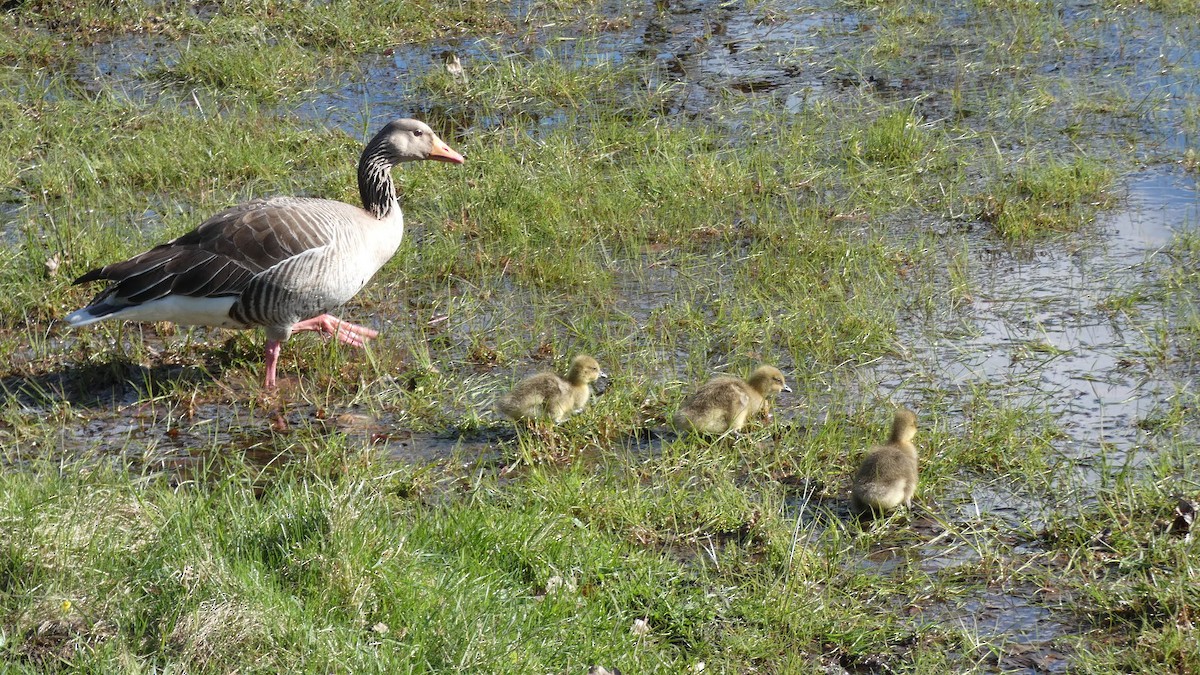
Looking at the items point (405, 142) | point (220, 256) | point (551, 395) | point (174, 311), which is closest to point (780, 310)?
point (551, 395)

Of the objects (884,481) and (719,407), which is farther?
(719,407)

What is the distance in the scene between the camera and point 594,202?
897 centimetres

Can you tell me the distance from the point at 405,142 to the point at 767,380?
9.64ft

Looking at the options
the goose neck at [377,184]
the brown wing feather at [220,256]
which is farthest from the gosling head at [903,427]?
the goose neck at [377,184]

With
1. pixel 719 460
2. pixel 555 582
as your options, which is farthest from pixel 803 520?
pixel 555 582

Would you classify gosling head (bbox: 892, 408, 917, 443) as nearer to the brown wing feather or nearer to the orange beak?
the brown wing feather

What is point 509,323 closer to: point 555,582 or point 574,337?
point 574,337

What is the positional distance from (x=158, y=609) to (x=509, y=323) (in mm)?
3650

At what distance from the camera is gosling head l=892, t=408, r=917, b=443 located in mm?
5789

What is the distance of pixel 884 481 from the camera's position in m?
5.43

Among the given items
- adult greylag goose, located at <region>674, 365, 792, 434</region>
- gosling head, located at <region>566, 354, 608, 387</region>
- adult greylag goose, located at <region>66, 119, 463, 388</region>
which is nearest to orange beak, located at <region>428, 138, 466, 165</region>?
adult greylag goose, located at <region>66, 119, 463, 388</region>

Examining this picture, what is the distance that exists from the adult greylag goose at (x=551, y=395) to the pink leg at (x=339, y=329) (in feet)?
4.41

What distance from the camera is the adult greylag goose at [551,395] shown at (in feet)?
20.6

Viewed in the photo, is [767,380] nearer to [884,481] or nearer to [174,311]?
[884,481]
